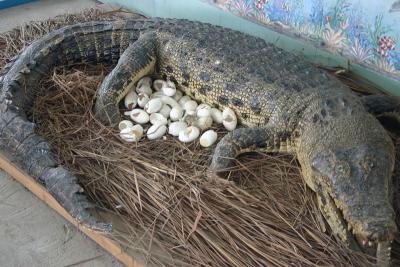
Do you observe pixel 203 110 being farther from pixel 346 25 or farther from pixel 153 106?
pixel 346 25

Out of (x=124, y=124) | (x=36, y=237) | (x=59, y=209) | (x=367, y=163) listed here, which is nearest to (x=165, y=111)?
(x=124, y=124)

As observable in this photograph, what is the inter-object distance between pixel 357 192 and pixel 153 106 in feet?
4.04

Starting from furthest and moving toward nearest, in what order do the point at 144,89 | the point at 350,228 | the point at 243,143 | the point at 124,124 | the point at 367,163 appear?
the point at 144,89, the point at 124,124, the point at 243,143, the point at 367,163, the point at 350,228

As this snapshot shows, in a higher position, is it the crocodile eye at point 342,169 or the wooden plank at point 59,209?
the crocodile eye at point 342,169

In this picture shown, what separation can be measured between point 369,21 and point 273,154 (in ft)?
3.03

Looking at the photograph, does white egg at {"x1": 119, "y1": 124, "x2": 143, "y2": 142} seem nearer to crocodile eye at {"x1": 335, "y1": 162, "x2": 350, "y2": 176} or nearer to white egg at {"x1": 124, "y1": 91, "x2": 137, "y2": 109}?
white egg at {"x1": 124, "y1": 91, "x2": 137, "y2": 109}

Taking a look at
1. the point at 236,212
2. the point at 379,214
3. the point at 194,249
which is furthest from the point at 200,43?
the point at 379,214

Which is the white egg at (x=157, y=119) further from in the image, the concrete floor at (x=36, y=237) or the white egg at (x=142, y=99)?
the concrete floor at (x=36, y=237)

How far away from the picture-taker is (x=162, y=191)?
6.84ft

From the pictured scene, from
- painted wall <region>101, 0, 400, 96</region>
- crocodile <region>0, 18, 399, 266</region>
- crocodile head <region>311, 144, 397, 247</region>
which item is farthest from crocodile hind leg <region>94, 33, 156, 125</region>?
crocodile head <region>311, 144, 397, 247</region>

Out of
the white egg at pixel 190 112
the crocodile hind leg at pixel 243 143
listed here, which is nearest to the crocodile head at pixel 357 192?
the crocodile hind leg at pixel 243 143

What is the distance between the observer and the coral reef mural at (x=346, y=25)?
2459 millimetres

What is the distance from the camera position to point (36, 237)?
2.11 meters

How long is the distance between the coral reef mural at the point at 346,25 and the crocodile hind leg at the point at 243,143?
77cm
